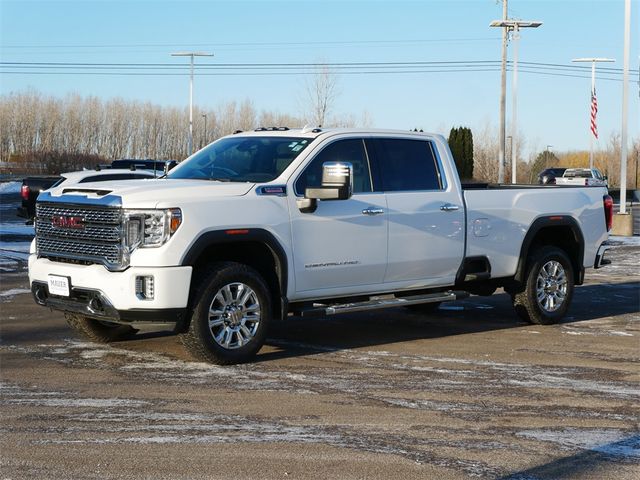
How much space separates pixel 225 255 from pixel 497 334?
342 centimetres

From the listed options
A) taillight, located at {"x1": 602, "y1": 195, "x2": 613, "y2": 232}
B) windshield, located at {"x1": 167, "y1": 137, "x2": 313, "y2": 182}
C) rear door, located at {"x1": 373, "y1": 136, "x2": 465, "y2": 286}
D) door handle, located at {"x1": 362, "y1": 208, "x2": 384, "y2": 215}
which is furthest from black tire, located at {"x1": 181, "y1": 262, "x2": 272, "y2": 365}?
taillight, located at {"x1": 602, "y1": 195, "x2": 613, "y2": 232}

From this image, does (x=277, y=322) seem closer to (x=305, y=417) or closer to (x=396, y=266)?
(x=396, y=266)

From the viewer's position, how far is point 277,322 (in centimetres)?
1088

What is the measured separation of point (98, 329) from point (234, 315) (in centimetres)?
170

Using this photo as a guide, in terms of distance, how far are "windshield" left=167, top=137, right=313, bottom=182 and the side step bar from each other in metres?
1.27

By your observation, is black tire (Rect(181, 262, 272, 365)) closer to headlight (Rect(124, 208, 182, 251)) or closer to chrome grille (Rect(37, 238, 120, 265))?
headlight (Rect(124, 208, 182, 251))

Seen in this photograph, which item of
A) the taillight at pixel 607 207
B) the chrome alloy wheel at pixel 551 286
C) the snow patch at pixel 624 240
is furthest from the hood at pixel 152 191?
the snow patch at pixel 624 240

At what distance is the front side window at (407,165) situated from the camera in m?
9.55

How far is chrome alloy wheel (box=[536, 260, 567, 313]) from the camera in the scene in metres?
10.9

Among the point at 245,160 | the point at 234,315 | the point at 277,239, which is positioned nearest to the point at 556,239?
the point at 245,160

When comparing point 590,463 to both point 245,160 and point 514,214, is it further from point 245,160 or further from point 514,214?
point 514,214

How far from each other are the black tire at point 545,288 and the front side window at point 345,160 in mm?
2591

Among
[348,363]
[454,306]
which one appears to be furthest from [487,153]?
[348,363]

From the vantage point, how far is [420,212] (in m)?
9.57
